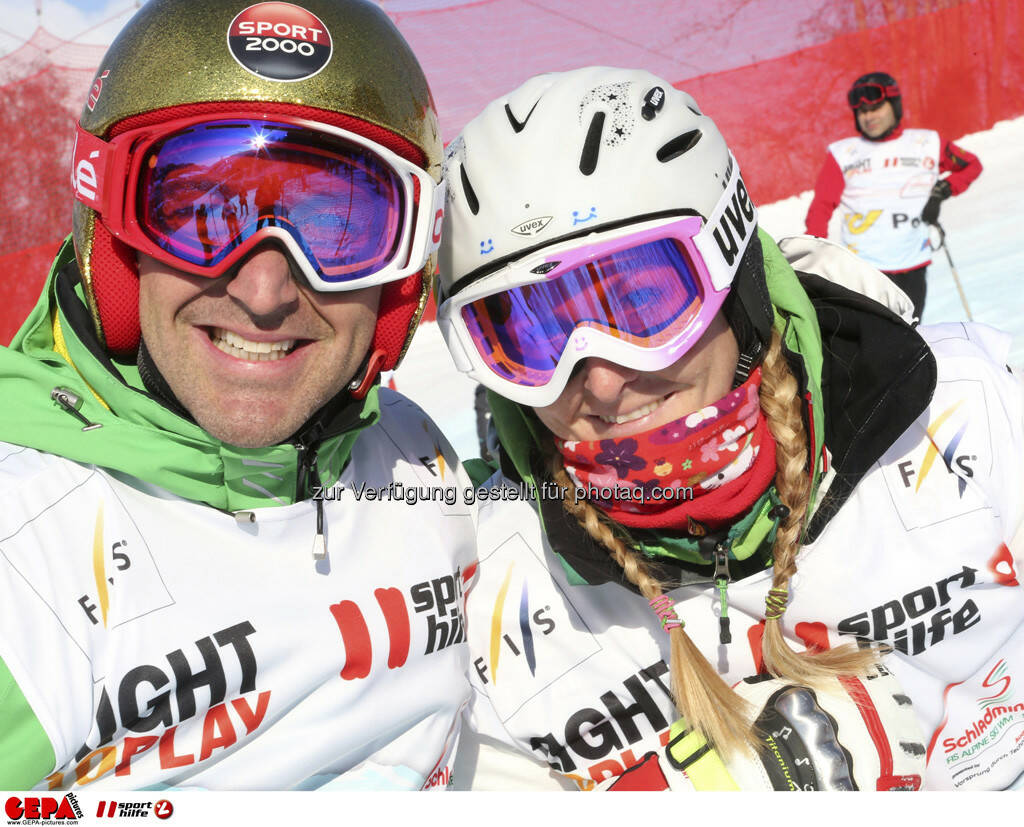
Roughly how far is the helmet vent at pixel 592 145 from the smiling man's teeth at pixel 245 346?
2.93 feet

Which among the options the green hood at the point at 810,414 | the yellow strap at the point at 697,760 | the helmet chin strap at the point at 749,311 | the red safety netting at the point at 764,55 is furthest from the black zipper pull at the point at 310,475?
the red safety netting at the point at 764,55

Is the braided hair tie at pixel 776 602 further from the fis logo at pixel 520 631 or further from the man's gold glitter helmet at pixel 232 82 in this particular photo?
the man's gold glitter helmet at pixel 232 82

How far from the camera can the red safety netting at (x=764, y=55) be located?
39.8 feet

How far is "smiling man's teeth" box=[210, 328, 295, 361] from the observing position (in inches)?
93.1

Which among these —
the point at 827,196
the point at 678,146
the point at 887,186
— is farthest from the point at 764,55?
the point at 678,146

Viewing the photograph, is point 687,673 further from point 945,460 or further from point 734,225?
point 734,225

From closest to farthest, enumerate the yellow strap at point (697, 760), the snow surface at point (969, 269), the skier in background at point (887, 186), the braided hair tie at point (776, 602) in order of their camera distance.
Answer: the yellow strap at point (697, 760)
the braided hair tie at point (776, 602)
the snow surface at point (969, 269)
the skier in background at point (887, 186)

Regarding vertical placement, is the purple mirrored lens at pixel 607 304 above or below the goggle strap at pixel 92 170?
below

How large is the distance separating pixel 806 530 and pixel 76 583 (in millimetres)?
1920

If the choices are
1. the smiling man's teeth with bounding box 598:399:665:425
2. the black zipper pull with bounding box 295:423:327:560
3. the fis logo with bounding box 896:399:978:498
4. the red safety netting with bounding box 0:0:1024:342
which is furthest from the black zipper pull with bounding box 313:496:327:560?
the red safety netting with bounding box 0:0:1024:342

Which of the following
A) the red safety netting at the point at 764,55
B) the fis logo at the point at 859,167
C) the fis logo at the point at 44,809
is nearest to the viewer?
the fis logo at the point at 44,809

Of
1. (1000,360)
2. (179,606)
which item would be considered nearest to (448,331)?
(179,606)

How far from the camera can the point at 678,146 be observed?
8.57ft

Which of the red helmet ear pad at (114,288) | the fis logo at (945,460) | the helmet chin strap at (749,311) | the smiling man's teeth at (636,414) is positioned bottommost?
the fis logo at (945,460)
